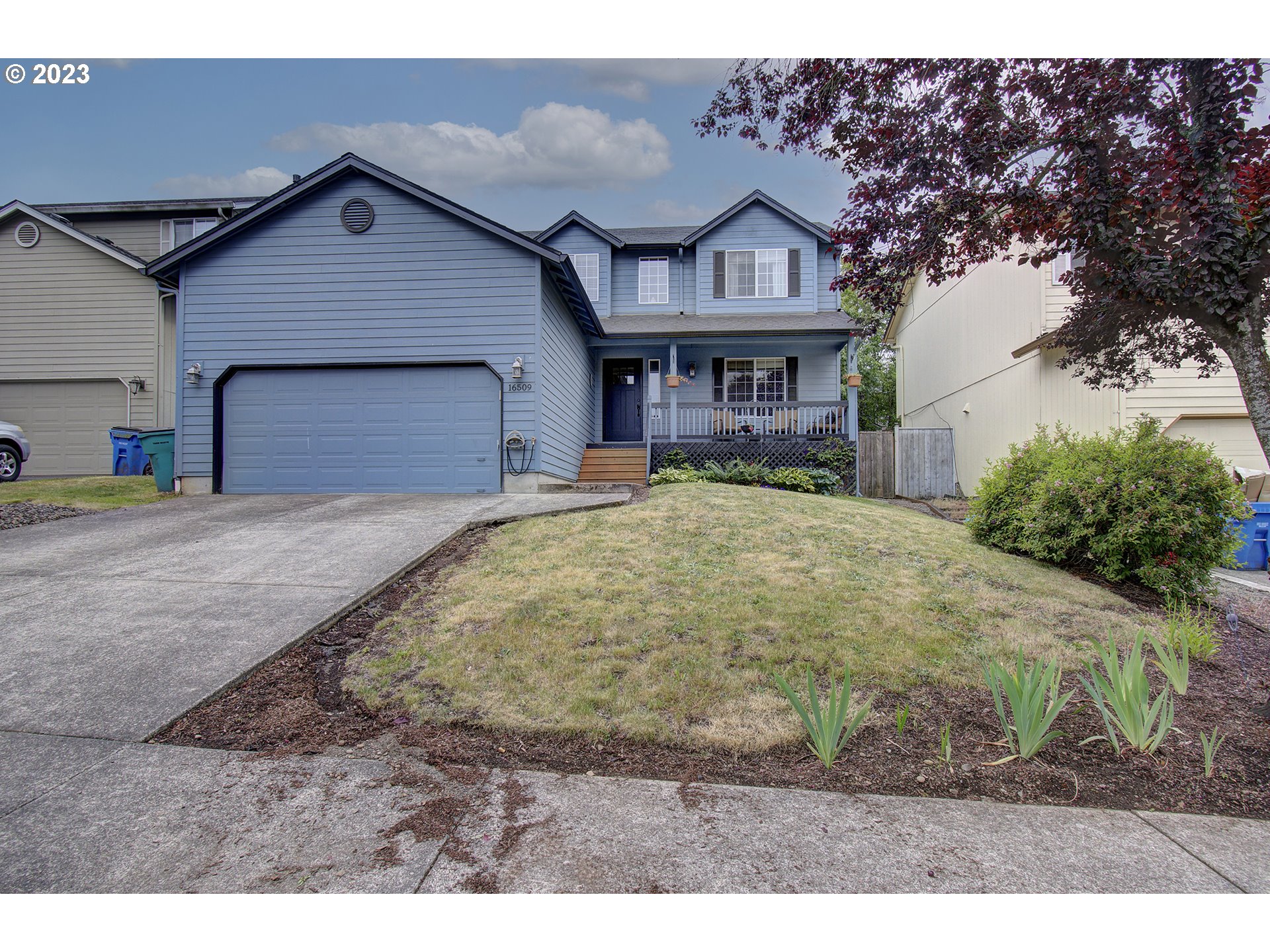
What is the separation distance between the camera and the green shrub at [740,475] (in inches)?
482

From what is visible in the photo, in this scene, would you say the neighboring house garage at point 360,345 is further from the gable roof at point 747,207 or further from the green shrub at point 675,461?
the gable roof at point 747,207

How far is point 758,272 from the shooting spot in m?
16.2

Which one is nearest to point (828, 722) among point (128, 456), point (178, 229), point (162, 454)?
point (162, 454)

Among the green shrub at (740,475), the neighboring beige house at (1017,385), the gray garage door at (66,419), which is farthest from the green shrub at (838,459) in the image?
the gray garage door at (66,419)

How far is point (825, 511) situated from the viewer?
864 cm

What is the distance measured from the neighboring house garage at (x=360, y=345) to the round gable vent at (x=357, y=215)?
0.07 ft

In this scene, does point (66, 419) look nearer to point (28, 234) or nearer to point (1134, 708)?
point (28, 234)

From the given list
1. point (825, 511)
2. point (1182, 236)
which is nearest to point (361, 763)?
point (1182, 236)

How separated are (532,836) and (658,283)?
1558 cm

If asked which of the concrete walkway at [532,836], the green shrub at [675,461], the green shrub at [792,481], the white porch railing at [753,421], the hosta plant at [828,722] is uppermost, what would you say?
the white porch railing at [753,421]

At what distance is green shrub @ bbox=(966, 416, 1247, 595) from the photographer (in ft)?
18.7

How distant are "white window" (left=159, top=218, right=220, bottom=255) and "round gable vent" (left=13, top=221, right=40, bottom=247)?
7.46 ft

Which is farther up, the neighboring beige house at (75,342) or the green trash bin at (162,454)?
the neighboring beige house at (75,342)
